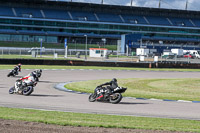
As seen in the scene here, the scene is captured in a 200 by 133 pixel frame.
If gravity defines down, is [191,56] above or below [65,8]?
below

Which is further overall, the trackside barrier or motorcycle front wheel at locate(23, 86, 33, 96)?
the trackside barrier

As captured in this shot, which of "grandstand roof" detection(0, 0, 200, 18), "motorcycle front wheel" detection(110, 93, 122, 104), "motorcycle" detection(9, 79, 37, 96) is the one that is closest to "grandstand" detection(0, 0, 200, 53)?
"grandstand roof" detection(0, 0, 200, 18)

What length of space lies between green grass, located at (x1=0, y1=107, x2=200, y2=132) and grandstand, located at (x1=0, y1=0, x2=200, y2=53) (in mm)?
73373

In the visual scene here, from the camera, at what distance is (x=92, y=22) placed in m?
98.6

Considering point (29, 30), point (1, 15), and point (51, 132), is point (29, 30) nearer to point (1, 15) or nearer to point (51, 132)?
point (1, 15)

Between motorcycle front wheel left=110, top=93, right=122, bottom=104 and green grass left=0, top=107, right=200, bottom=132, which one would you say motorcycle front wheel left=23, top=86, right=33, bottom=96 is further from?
green grass left=0, top=107, right=200, bottom=132

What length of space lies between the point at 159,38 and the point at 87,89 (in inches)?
3458

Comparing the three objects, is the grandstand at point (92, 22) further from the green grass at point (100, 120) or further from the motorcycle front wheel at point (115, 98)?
the green grass at point (100, 120)

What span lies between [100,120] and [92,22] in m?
88.9

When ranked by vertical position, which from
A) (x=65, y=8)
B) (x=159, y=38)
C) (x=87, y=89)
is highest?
(x=65, y=8)

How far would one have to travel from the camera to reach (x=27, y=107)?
1350 centimetres

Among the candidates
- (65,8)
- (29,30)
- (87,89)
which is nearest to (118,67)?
(87,89)

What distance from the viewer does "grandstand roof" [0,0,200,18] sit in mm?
97294

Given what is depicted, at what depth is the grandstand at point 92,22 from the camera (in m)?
90.9
